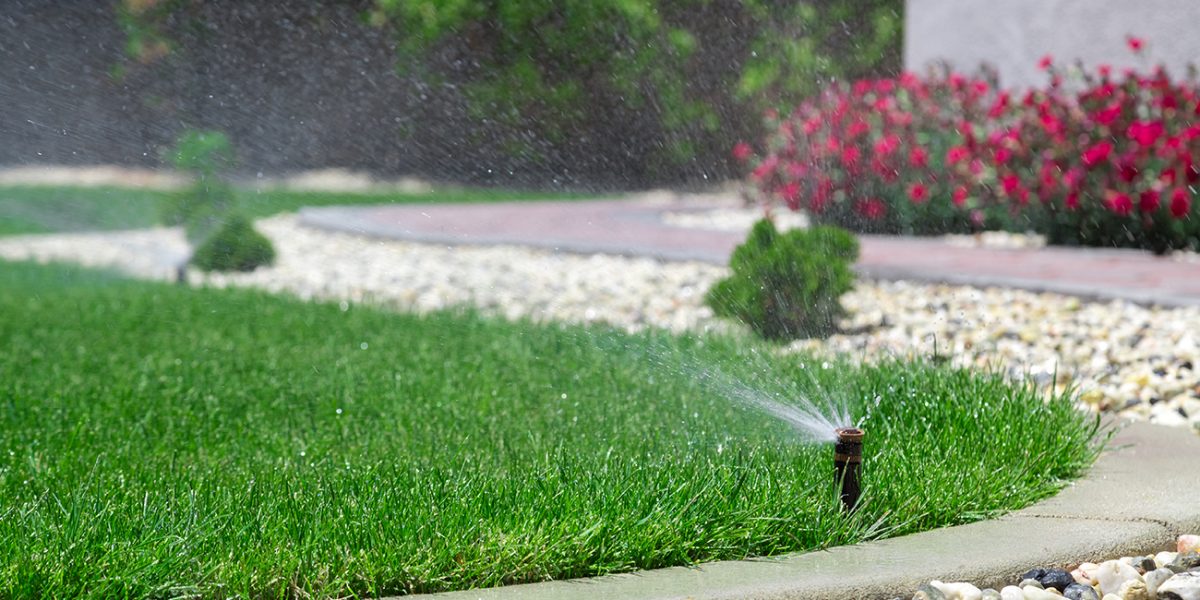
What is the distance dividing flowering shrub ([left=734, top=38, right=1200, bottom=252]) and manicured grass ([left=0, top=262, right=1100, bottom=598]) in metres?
4.17

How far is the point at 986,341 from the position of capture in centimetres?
499

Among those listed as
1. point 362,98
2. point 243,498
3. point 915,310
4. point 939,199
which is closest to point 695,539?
point 243,498

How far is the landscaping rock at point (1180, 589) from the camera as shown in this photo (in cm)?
231

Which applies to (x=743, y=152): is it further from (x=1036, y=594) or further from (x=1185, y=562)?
(x=1036, y=594)

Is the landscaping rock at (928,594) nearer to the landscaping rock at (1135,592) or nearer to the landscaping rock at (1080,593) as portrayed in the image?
the landscaping rock at (1080,593)

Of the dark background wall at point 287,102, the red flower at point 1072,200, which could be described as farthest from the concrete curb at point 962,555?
the dark background wall at point 287,102

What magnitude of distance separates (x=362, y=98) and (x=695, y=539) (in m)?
21.3

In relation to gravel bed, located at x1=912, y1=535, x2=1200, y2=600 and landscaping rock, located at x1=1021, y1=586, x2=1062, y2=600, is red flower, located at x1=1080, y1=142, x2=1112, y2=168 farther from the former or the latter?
landscaping rock, located at x1=1021, y1=586, x2=1062, y2=600

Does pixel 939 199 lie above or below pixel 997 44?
below

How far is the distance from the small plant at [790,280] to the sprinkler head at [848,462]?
2.55 m

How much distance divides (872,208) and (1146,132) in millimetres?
2167

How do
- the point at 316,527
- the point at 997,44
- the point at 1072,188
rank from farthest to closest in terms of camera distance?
the point at 997,44
the point at 1072,188
the point at 316,527

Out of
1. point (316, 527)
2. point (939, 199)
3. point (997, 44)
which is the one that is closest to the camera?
point (316, 527)

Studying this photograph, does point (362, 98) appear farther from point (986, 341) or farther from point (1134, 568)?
point (1134, 568)
